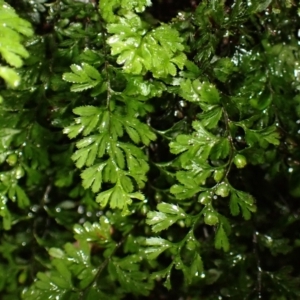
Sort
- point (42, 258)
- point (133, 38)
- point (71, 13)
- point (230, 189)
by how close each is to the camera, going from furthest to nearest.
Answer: point (42, 258) < point (71, 13) < point (230, 189) < point (133, 38)

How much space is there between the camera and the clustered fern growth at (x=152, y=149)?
35.3 inches

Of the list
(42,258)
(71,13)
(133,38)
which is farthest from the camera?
(42,258)

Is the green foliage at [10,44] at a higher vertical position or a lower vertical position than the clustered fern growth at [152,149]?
higher

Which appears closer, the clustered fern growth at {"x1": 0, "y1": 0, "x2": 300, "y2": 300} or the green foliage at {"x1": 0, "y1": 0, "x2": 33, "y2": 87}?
the green foliage at {"x1": 0, "y1": 0, "x2": 33, "y2": 87}

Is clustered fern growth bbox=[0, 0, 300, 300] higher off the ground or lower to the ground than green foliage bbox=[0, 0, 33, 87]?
lower

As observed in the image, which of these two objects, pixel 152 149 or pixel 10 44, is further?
pixel 152 149

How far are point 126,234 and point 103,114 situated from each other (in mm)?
362

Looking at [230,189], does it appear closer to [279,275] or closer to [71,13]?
[279,275]

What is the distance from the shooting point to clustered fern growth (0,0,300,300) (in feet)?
2.94

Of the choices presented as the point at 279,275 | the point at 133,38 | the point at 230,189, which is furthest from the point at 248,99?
the point at 279,275

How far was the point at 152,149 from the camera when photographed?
1156 millimetres

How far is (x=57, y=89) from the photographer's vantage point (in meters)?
1.02

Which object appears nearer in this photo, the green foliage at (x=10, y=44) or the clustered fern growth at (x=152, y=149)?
the green foliage at (x=10, y=44)

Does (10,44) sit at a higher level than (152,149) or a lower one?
higher
